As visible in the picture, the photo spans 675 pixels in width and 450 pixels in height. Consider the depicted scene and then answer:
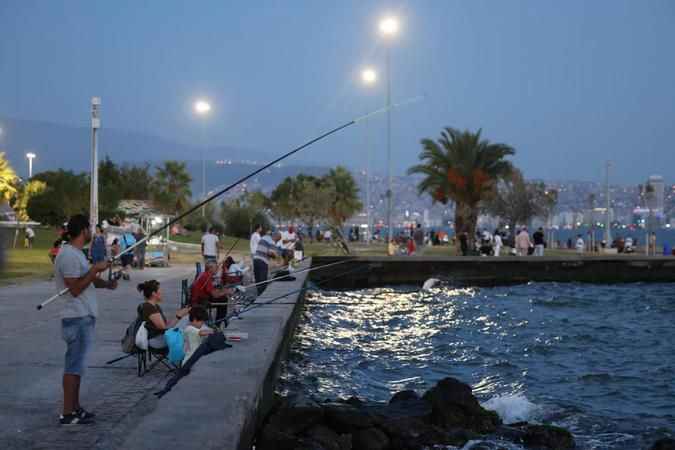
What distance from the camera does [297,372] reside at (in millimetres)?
15070

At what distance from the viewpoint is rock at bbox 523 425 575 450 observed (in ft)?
32.2

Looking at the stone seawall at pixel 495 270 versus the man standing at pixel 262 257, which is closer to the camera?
the man standing at pixel 262 257

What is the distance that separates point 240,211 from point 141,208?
35.8 meters

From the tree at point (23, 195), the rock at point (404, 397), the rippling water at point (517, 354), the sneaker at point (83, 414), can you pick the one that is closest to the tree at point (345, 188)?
the tree at point (23, 195)

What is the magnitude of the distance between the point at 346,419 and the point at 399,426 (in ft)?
2.12

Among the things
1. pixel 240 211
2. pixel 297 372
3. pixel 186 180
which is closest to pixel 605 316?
pixel 297 372

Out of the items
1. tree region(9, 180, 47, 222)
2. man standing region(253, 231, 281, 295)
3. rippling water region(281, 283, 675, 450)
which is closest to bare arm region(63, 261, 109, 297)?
rippling water region(281, 283, 675, 450)

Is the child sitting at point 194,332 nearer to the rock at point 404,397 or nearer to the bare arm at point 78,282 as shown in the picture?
the bare arm at point 78,282

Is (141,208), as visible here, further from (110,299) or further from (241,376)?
(241,376)

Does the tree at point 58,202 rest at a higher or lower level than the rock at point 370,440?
higher

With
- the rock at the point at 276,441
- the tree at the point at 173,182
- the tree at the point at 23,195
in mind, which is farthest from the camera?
the tree at the point at 173,182

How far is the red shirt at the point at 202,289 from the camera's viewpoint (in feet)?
40.9

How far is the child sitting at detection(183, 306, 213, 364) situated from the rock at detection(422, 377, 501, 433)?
290 cm

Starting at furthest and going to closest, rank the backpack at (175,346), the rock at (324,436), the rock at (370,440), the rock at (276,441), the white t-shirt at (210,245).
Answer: the white t-shirt at (210,245), the backpack at (175,346), the rock at (370,440), the rock at (324,436), the rock at (276,441)
